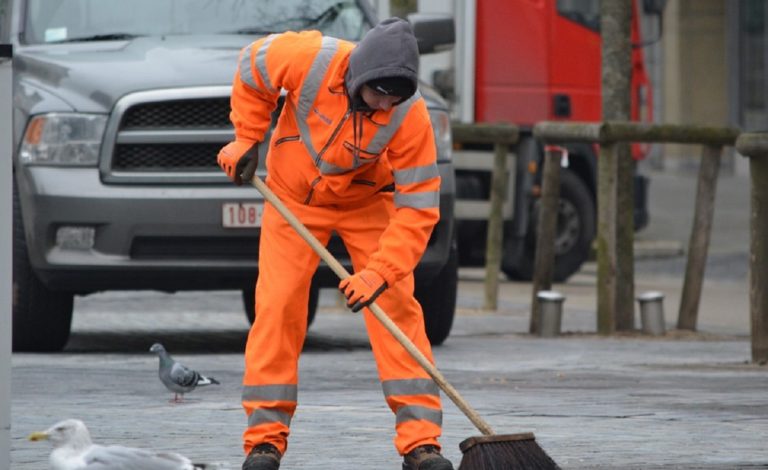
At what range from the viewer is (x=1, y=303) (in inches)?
199

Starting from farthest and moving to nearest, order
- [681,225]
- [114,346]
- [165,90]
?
1. [681,225]
2. [114,346]
3. [165,90]

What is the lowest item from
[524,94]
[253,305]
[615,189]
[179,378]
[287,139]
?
[253,305]

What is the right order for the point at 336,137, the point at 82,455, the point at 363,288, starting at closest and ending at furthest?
the point at 82,455
the point at 363,288
the point at 336,137

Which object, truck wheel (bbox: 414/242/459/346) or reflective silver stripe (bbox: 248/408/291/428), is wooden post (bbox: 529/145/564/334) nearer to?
truck wheel (bbox: 414/242/459/346)

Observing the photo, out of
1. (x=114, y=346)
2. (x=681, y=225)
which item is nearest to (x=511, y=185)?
(x=114, y=346)

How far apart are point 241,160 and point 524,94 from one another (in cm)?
966

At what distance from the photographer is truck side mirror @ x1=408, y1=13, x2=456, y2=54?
9.94 m

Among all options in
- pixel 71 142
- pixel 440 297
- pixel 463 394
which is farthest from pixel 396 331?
pixel 440 297

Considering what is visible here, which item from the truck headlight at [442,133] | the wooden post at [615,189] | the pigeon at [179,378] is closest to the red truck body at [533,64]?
the wooden post at [615,189]

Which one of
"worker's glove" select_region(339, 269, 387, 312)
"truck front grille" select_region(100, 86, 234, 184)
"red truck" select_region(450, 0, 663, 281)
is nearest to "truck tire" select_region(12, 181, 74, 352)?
"truck front grille" select_region(100, 86, 234, 184)

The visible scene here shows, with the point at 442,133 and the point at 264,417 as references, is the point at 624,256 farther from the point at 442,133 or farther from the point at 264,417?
the point at 264,417

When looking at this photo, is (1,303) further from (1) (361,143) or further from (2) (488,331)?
(2) (488,331)

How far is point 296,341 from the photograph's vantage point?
240 inches

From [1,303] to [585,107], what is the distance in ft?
36.9
